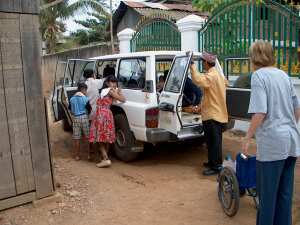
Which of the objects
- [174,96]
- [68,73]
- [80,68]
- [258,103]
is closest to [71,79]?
[68,73]

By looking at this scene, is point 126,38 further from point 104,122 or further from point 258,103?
point 258,103

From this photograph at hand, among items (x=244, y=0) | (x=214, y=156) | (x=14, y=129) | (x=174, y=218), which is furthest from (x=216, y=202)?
(x=244, y=0)

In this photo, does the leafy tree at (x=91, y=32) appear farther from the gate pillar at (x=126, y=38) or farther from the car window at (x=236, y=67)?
the car window at (x=236, y=67)

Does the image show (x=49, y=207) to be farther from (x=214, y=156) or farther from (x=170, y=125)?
(x=214, y=156)

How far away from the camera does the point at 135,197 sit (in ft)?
16.0

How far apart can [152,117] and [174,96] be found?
0.51 m

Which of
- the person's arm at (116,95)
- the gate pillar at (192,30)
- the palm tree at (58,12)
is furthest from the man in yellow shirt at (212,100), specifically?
the palm tree at (58,12)

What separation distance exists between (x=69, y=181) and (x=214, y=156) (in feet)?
6.76

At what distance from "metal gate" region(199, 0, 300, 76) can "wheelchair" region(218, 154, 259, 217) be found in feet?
12.2

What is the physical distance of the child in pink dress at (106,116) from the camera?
6129mm

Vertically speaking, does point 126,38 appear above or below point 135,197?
above

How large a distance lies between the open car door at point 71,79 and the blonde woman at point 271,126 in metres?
4.53

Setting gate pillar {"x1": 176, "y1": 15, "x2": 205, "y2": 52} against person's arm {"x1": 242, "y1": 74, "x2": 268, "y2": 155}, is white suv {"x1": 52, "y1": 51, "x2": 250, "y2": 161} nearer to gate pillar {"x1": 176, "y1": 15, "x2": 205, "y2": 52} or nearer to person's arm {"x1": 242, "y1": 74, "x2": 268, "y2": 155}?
person's arm {"x1": 242, "y1": 74, "x2": 268, "y2": 155}

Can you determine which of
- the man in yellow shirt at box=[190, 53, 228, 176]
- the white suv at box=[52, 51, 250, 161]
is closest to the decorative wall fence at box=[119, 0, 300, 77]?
the white suv at box=[52, 51, 250, 161]
